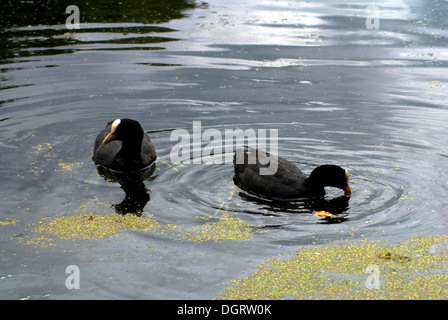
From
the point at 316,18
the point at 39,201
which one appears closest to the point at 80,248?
the point at 39,201

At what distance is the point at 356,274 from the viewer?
20.0ft

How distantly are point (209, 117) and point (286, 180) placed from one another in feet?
11.4

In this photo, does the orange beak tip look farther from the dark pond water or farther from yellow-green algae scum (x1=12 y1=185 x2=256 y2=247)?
yellow-green algae scum (x1=12 y1=185 x2=256 y2=247)

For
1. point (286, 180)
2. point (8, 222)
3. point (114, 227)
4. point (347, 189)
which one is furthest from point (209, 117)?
point (8, 222)

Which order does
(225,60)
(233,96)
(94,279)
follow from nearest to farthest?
1. (94,279)
2. (233,96)
3. (225,60)

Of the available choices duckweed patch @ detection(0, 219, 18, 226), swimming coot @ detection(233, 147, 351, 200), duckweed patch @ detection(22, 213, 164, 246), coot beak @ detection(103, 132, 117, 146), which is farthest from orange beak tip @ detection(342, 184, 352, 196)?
duckweed patch @ detection(0, 219, 18, 226)

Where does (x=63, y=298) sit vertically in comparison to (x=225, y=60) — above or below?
below

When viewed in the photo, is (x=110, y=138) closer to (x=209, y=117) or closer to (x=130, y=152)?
(x=130, y=152)

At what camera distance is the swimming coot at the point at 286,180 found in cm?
793

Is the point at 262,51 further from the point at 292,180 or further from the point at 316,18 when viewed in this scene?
the point at 292,180

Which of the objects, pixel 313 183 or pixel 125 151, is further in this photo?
pixel 125 151

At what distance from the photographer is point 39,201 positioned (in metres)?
7.83
